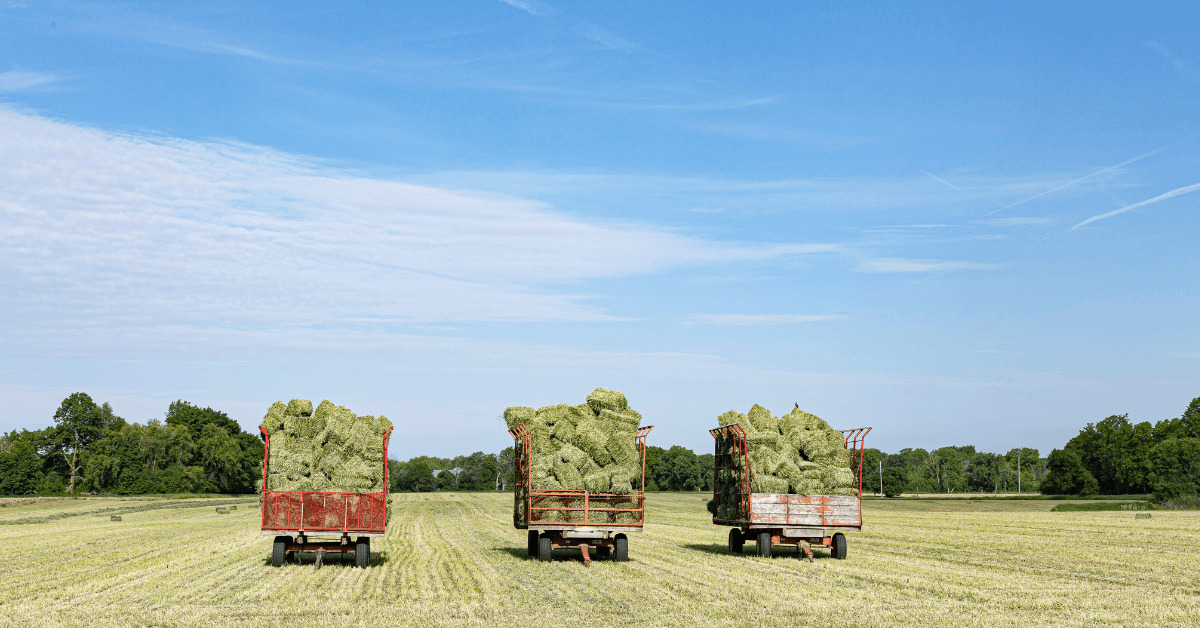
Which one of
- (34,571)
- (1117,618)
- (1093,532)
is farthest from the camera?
(1093,532)

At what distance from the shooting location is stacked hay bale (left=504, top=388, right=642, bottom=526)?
86.9 feet

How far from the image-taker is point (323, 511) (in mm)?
24703

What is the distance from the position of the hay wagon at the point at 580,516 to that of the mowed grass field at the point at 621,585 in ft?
2.10

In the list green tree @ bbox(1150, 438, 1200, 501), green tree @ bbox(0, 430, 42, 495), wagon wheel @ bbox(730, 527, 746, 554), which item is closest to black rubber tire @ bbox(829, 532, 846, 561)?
wagon wheel @ bbox(730, 527, 746, 554)

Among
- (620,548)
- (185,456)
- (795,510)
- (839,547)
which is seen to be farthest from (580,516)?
(185,456)

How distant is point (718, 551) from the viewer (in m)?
30.0

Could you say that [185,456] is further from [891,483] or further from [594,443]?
[594,443]

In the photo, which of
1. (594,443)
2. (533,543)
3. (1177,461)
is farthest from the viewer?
(1177,461)

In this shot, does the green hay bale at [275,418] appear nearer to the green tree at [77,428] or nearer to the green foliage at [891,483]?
the green foliage at [891,483]

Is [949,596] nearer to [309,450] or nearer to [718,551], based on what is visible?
[718,551]

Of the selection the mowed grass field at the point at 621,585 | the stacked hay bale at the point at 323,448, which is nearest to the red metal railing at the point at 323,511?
the stacked hay bale at the point at 323,448

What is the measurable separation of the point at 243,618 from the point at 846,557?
626 inches

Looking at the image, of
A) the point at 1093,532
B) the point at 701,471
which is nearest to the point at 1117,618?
the point at 1093,532

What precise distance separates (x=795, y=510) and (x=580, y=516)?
5435 millimetres
